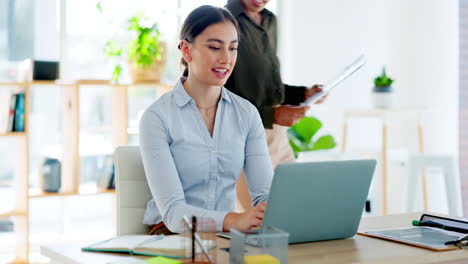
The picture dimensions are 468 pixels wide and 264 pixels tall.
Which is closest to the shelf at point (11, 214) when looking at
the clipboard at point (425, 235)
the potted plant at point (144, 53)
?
the potted plant at point (144, 53)

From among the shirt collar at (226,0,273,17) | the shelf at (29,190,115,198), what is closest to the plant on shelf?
the shelf at (29,190,115,198)

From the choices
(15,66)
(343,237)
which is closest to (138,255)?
(343,237)

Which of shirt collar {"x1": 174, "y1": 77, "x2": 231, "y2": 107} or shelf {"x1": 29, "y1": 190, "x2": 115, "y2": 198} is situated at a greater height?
shirt collar {"x1": 174, "y1": 77, "x2": 231, "y2": 107}

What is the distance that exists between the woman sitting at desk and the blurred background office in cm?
239

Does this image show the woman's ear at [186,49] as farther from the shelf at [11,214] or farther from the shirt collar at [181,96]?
the shelf at [11,214]

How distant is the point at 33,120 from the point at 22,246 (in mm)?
972

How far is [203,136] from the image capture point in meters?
2.03

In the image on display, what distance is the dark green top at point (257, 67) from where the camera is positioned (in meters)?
2.72

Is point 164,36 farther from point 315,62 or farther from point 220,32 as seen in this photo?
point 220,32

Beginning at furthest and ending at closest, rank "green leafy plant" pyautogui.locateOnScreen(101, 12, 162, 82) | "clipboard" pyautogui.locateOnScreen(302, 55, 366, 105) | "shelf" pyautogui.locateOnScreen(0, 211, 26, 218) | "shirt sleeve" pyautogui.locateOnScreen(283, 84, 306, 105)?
"green leafy plant" pyautogui.locateOnScreen(101, 12, 162, 82)
"shelf" pyautogui.locateOnScreen(0, 211, 26, 218)
"shirt sleeve" pyautogui.locateOnScreen(283, 84, 306, 105)
"clipboard" pyautogui.locateOnScreen(302, 55, 366, 105)

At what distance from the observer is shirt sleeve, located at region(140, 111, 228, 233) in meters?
1.84

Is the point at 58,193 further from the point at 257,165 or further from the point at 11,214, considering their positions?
the point at 257,165

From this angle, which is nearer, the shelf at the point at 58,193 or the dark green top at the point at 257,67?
the dark green top at the point at 257,67

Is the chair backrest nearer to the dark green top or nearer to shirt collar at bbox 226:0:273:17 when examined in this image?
the dark green top
